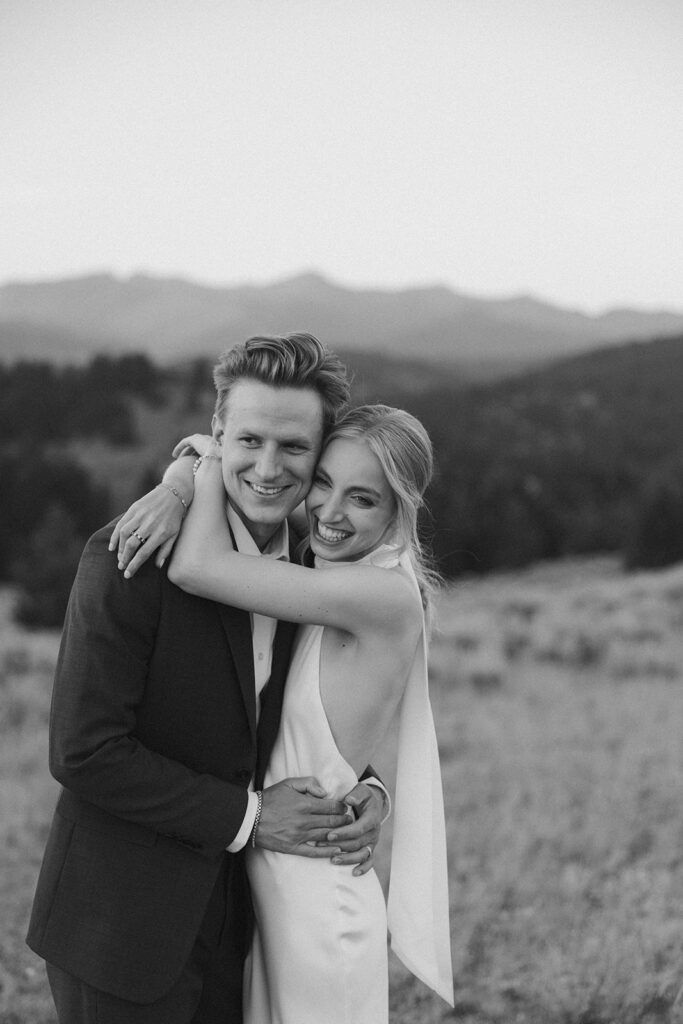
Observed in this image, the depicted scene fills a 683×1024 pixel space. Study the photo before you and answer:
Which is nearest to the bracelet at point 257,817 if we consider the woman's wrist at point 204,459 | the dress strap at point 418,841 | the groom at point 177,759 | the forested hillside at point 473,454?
the groom at point 177,759

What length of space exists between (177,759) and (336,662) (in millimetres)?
A: 529

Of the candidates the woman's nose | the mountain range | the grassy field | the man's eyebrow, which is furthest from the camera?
the mountain range

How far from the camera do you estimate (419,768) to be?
9.64ft

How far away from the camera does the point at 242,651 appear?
2498 mm

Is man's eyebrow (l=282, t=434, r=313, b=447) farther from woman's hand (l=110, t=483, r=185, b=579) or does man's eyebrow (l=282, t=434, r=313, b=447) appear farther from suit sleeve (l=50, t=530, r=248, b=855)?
suit sleeve (l=50, t=530, r=248, b=855)

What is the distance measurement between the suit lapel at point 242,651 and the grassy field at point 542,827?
245 cm

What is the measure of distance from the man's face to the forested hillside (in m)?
1.04

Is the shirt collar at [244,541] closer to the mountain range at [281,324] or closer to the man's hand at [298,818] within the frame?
the man's hand at [298,818]

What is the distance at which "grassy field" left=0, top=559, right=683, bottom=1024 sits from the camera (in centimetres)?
435

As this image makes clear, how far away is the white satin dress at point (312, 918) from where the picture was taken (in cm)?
258

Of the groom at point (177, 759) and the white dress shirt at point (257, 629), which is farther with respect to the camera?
the white dress shirt at point (257, 629)

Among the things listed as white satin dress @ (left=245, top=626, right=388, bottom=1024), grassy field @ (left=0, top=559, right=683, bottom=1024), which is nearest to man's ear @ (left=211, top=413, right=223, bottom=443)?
white satin dress @ (left=245, top=626, right=388, bottom=1024)

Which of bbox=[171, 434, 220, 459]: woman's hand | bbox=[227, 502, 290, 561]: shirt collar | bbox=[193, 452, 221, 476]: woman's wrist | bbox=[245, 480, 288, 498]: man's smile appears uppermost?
bbox=[171, 434, 220, 459]: woman's hand

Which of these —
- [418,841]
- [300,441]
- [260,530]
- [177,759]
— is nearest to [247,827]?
[177,759]
